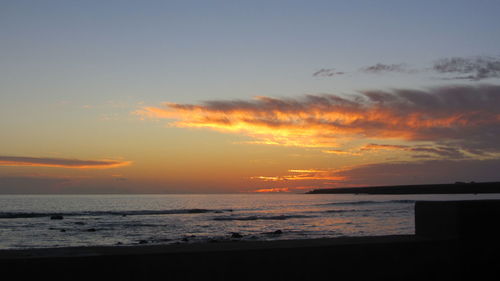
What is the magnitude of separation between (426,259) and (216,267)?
2441mm

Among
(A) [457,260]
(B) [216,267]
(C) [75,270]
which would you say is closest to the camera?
(C) [75,270]

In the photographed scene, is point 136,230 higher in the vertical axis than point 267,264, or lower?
lower

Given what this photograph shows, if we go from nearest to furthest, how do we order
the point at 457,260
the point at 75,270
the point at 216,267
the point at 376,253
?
the point at 75,270 → the point at 216,267 → the point at 376,253 → the point at 457,260

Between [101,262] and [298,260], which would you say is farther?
[298,260]

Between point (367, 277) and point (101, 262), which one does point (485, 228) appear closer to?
point (367, 277)

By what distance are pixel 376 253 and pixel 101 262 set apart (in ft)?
9.30

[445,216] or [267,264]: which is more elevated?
[445,216]

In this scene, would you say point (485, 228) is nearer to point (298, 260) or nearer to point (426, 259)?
point (426, 259)

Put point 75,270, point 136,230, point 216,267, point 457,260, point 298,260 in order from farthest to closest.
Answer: point 136,230, point 457,260, point 298,260, point 216,267, point 75,270

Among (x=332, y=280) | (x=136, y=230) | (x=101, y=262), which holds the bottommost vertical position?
(x=136, y=230)

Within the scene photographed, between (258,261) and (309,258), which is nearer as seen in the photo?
(258,261)

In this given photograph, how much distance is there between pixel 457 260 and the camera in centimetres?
550

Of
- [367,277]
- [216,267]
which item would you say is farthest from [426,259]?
[216,267]

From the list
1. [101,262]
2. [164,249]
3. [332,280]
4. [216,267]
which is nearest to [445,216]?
[332,280]
